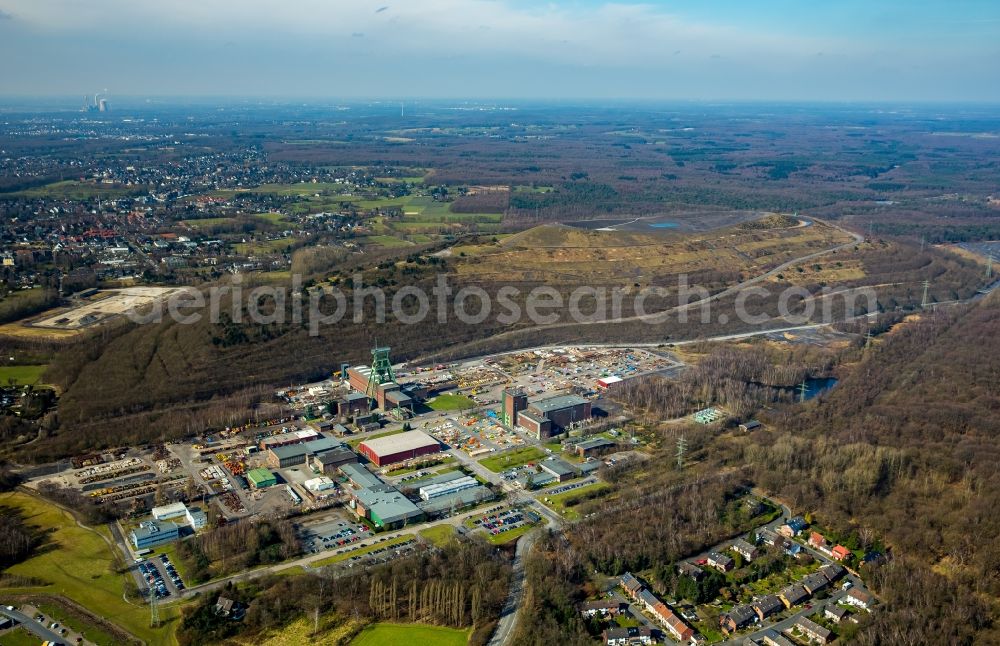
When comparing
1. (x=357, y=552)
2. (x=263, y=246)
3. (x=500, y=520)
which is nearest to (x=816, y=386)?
(x=500, y=520)

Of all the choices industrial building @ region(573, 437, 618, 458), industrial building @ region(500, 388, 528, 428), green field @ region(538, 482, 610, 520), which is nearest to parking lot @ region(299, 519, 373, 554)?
green field @ region(538, 482, 610, 520)

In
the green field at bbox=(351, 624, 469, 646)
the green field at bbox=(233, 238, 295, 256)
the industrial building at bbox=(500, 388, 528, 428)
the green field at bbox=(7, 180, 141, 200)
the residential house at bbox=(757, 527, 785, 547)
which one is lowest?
the green field at bbox=(351, 624, 469, 646)

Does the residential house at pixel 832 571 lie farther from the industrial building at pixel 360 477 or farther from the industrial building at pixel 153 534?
the industrial building at pixel 153 534

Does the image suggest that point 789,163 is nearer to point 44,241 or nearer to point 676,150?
point 676,150

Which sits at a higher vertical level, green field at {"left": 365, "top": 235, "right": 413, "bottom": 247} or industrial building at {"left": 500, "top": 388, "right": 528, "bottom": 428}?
green field at {"left": 365, "top": 235, "right": 413, "bottom": 247}

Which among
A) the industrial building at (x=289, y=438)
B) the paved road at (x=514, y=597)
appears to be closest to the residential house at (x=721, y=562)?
the paved road at (x=514, y=597)

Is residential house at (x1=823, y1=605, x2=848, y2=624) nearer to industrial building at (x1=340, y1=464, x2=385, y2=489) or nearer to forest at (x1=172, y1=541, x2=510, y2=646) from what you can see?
forest at (x1=172, y1=541, x2=510, y2=646)
